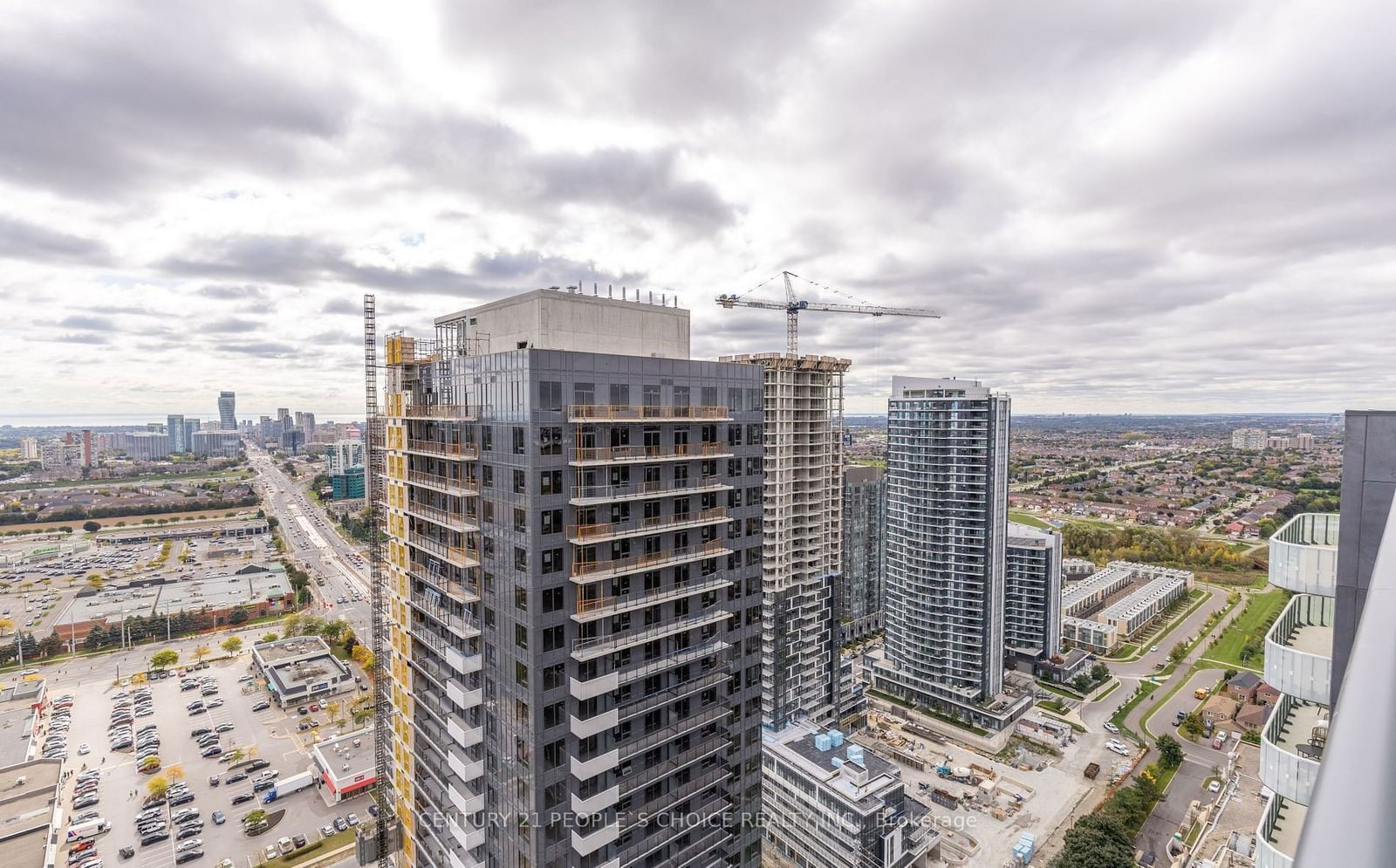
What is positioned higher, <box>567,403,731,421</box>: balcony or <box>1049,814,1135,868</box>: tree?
<box>567,403,731,421</box>: balcony

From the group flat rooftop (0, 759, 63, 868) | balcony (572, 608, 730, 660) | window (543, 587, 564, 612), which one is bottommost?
flat rooftop (0, 759, 63, 868)

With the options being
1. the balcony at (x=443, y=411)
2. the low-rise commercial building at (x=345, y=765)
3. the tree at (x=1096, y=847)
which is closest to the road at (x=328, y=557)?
the low-rise commercial building at (x=345, y=765)

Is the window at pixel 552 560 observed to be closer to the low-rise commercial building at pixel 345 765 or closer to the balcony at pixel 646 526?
the balcony at pixel 646 526

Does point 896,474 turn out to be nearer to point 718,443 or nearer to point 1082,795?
point 1082,795

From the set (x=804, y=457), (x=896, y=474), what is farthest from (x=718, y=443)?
(x=896, y=474)

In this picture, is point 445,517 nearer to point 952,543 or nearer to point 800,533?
point 800,533

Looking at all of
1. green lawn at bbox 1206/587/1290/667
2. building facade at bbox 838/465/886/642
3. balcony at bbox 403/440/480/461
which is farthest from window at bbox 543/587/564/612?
green lawn at bbox 1206/587/1290/667

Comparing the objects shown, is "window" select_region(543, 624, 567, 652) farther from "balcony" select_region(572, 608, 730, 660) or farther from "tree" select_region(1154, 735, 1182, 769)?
"tree" select_region(1154, 735, 1182, 769)
